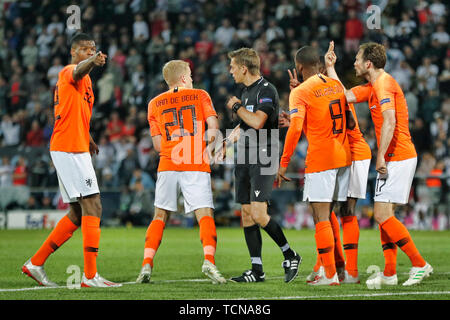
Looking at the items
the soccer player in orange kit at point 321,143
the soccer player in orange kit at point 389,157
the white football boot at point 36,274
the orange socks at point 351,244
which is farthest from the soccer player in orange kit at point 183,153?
the soccer player in orange kit at point 389,157

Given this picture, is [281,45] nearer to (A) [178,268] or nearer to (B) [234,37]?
(B) [234,37]

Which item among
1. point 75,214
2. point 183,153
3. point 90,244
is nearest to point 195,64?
point 183,153

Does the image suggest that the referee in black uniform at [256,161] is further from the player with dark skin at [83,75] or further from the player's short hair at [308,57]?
the player with dark skin at [83,75]

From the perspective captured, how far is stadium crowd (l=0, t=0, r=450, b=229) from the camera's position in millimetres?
18969

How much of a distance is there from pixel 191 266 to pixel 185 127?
2.62 metres

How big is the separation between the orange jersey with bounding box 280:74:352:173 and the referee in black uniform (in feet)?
1.46

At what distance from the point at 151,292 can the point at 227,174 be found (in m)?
12.0

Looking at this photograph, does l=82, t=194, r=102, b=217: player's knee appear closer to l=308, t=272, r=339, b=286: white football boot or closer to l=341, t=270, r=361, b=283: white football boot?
l=308, t=272, r=339, b=286: white football boot

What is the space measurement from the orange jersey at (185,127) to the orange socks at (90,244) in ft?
3.80

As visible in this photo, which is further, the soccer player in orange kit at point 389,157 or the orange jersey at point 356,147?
the orange jersey at point 356,147

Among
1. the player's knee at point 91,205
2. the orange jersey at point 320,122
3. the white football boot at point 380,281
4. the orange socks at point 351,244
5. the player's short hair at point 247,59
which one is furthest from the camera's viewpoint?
the player's short hair at point 247,59

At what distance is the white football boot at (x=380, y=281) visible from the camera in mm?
7500

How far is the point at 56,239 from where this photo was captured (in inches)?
318

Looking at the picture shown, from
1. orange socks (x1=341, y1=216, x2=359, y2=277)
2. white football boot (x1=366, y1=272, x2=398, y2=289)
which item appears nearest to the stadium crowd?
orange socks (x1=341, y1=216, x2=359, y2=277)
